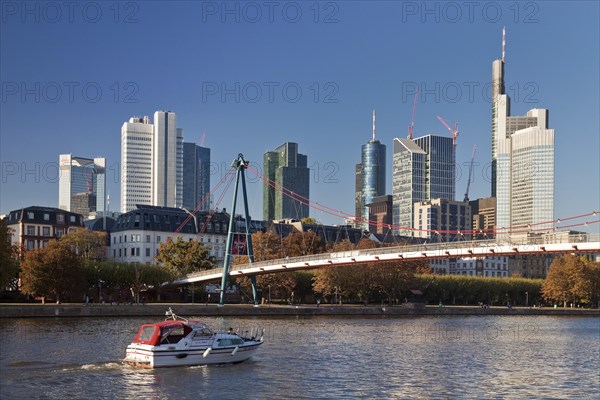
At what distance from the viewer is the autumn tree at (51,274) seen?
10038cm

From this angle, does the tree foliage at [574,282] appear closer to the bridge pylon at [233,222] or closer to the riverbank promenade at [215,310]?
the riverbank promenade at [215,310]

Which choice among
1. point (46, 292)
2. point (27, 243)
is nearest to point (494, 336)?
point (46, 292)

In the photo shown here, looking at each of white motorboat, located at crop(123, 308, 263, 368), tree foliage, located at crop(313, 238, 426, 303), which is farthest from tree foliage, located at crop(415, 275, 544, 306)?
→ white motorboat, located at crop(123, 308, 263, 368)

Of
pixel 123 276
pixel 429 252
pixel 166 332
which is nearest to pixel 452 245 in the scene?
pixel 429 252

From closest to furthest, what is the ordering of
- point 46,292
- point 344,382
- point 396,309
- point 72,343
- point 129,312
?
point 344,382 < point 72,343 < point 129,312 < point 46,292 < point 396,309

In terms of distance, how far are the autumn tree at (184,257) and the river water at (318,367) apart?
1951 inches

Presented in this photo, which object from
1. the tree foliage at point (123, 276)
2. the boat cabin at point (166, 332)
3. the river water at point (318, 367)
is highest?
the tree foliage at point (123, 276)

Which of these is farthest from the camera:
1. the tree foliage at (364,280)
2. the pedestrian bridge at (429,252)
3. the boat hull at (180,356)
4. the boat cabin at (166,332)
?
the tree foliage at (364,280)

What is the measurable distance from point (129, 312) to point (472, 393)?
57.2 m

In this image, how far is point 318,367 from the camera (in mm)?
52000

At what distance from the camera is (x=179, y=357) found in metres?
50.9

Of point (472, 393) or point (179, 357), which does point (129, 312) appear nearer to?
point (179, 357)

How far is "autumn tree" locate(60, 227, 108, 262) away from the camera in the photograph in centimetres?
13938

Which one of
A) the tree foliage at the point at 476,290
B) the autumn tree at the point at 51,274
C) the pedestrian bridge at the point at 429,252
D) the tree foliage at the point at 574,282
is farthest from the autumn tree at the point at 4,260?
the tree foliage at the point at 574,282
